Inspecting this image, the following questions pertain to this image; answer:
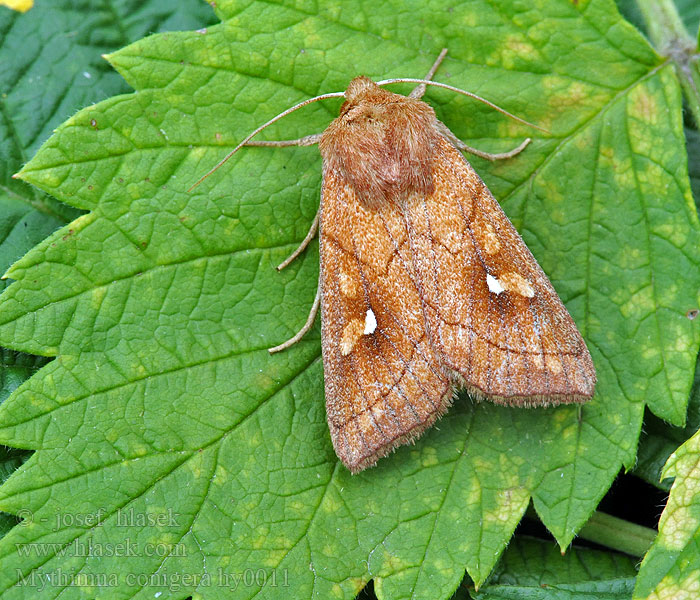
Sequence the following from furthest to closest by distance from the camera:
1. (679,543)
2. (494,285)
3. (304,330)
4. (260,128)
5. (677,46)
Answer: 1. (677,46)
2. (304,330)
3. (260,128)
4. (494,285)
5. (679,543)

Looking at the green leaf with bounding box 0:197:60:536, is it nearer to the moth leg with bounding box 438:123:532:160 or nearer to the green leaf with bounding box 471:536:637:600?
the moth leg with bounding box 438:123:532:160

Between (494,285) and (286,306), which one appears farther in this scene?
(286,306)

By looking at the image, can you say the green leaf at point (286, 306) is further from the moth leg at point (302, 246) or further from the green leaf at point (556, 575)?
the green leaf at point (556, 575)

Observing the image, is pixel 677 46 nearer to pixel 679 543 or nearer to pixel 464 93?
pixel 464 93

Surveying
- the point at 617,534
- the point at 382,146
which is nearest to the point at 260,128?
the point at 382,146

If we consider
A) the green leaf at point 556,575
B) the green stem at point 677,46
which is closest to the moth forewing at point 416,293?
the green leaf at point 556,575
